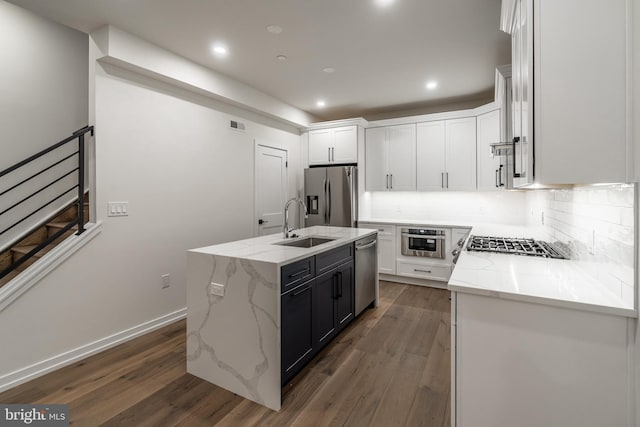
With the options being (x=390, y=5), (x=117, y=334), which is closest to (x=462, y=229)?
(x=390, y=5)

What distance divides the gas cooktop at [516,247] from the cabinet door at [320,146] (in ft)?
10.3

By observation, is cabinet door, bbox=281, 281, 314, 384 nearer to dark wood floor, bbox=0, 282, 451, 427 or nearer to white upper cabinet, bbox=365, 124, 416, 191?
dark wood floor, bbox=0, 282, 451, 427

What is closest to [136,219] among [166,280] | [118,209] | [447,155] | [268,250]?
[118,209]

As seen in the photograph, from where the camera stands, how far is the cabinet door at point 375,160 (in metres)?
5.11

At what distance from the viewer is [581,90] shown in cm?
113

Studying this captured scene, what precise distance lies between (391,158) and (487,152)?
1402 millimetres

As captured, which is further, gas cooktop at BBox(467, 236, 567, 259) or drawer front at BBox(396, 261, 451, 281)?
drawer front at BBox(396, 261, 451, 281)

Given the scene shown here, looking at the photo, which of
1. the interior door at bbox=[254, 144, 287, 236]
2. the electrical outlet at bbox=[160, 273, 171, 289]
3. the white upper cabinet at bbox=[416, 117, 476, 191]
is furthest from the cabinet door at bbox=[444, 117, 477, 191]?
the electrical outlet at bbox=[160, 273, 171, 289]

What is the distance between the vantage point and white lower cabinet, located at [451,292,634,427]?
1112 millimetres

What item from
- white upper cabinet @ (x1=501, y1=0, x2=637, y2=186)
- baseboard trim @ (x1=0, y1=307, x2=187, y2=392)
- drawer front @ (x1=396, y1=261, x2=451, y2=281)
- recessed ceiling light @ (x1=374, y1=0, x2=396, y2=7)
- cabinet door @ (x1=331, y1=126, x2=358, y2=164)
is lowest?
baseboard trim @ (x1=0, y1=307, x2=187, y2=392)

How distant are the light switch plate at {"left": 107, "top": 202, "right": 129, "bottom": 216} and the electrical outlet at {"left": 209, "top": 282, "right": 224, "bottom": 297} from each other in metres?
1.37

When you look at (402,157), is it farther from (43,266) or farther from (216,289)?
(43,266)

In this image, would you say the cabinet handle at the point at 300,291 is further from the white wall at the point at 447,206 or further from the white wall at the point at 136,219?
the white wall at the point at 447,206

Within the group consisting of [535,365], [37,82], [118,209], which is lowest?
[535,365]
